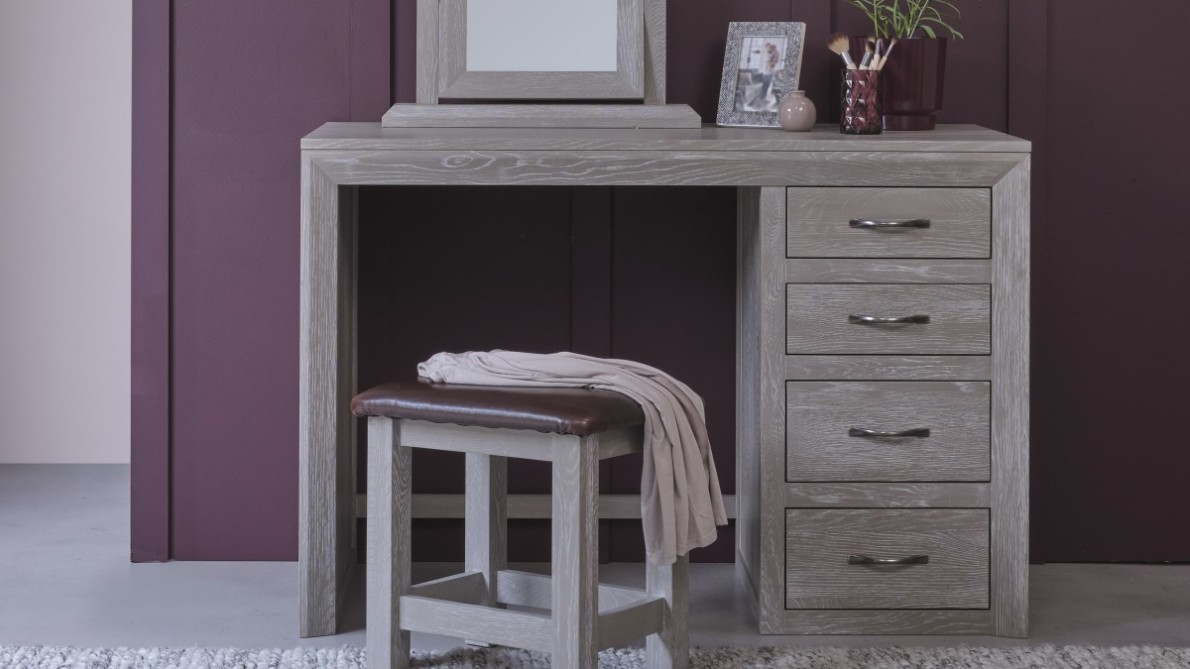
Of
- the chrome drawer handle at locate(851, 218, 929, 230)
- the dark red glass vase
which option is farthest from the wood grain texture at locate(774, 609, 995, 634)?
the dark red glass vase

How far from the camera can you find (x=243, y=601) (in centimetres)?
271

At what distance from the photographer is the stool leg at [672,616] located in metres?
2.30

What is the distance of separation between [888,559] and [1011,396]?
362 mm

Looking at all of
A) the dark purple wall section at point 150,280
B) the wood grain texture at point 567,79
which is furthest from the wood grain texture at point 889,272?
the dark purple wall section at point 150,280

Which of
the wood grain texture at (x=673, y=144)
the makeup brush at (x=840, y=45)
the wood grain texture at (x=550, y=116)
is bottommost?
the wood grain texture at (x=673, y=144)

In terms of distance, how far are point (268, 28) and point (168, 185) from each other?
15.3 inches

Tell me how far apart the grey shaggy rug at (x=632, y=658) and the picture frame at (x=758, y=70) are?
1.05 metres

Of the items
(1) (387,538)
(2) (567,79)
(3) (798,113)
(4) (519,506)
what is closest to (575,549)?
(1) (387,538)

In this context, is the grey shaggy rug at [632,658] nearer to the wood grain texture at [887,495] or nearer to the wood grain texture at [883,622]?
the wood grain texture at [883,622]

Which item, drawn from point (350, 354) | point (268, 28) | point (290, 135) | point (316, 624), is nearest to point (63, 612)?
point (316, 624)

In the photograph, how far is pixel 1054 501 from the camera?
3.02m

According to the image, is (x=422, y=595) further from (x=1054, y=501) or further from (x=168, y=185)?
(x=1054, y=501)

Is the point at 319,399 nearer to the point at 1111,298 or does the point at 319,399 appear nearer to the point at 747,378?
the point at 747,378

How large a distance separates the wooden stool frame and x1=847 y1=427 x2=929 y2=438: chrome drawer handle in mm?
413
